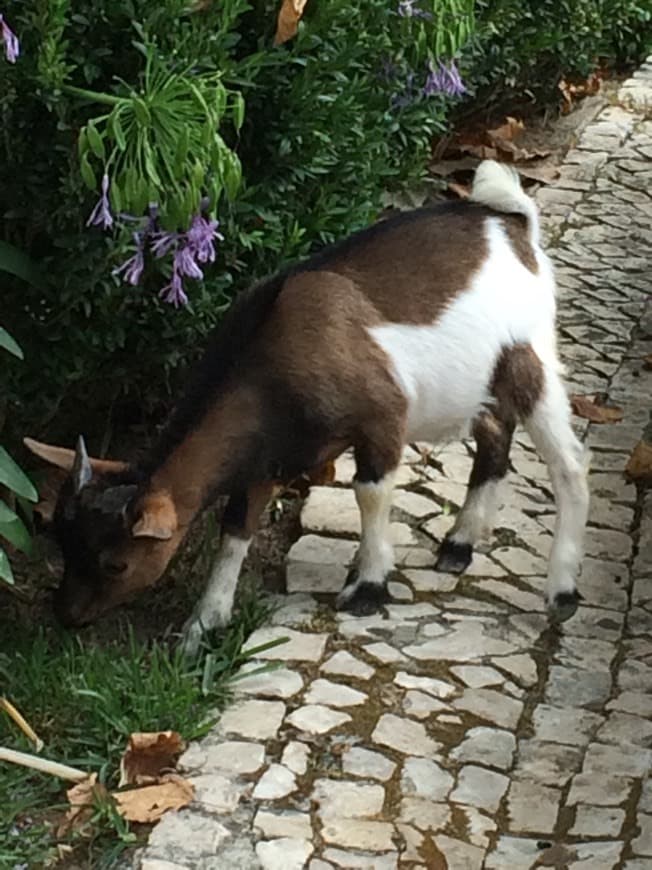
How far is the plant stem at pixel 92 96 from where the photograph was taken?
4203mm

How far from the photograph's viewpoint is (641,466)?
6027 millimetres

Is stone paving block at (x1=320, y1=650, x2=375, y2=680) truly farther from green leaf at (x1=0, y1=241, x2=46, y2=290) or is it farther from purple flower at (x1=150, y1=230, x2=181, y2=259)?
green leaf at (x1=0, y1=241, x2=46, y2=290)

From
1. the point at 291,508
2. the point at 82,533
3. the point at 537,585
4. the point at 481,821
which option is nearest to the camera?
the point at 481,821

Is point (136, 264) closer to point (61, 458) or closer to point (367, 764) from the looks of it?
point (61, 458)

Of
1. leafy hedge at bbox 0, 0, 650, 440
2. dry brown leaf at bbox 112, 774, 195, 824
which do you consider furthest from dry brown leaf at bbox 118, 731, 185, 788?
leafy hedge at bbox 0, 0, 650, 440

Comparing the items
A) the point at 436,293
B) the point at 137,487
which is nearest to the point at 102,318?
the point at 137,487

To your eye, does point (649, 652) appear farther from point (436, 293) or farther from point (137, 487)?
point (137, 487)

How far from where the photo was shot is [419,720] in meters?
4.58

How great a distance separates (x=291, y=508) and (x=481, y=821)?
1932 millimetres

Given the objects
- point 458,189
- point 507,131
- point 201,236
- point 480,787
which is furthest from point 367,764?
point 507,131

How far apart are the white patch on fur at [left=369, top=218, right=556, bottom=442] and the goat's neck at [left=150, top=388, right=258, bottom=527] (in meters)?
0.49

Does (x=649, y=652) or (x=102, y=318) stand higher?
(x=102, y=318)

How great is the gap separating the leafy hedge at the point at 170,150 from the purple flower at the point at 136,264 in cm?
4

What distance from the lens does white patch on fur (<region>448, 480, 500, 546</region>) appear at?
5414mm
